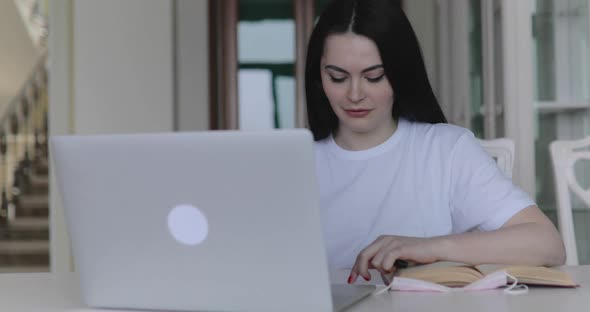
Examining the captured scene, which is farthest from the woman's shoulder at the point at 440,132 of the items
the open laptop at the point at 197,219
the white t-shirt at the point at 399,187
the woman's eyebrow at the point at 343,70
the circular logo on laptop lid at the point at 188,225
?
the circular logo on laptop lid at the point at 188,225

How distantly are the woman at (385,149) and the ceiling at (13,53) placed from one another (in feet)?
30.3

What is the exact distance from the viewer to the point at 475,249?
51.5 inches

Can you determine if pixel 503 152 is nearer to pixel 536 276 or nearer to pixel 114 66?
pixel 536 276

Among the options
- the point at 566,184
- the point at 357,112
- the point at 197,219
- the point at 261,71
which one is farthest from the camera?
the point at 261,71

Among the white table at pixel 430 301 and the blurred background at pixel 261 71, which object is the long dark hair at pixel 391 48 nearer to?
the white table at pixel 430 301

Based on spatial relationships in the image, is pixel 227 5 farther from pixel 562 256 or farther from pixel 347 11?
pixel 562 256

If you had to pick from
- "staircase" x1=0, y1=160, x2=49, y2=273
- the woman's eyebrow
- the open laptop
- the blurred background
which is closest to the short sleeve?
the woman's eyebrow

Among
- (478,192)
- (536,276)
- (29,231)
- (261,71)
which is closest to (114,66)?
(261,71)

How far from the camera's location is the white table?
1036mm

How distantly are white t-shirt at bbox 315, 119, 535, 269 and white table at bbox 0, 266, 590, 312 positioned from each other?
450 millimetres

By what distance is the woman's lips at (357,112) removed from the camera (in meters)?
1.69

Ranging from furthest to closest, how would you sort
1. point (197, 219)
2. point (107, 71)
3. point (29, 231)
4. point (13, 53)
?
point (13, 53) → point (29, 231) → point (107, 71) → point (197, 219)

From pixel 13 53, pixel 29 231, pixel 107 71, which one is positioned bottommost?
pixel 29 231

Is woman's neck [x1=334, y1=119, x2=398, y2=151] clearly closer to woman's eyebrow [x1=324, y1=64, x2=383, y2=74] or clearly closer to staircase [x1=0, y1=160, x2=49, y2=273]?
woman's eyebrow [x1=324, y1=64, x2=383, y2=74]
